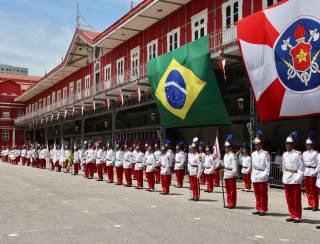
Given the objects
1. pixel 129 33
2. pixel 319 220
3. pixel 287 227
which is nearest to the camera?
pixel 287 227

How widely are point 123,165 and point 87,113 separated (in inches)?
739

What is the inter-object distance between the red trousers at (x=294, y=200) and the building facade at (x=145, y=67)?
7.53 meters

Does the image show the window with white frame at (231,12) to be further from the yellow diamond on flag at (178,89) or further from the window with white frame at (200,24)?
the yellow diamond on flag at (178,89)

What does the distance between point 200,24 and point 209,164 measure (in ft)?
31.3

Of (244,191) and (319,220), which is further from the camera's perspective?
(244,191)

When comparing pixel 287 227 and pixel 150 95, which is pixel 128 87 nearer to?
pixel 150 95

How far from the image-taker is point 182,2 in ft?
77.4

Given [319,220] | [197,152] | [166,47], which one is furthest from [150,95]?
[319,220]

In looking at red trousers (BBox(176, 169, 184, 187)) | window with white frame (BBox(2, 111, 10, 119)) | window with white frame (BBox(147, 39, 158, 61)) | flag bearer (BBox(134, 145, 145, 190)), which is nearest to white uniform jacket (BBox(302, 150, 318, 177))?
red trousers (BBox(176, 169, 184, 187))

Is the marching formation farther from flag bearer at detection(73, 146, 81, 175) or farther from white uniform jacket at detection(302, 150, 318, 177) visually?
flag bearer at detection(73, 146, 81, 175)

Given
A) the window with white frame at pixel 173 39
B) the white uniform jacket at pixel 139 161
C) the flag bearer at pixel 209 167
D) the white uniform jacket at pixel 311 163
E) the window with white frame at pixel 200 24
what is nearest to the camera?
the white uniform jacket at pixel 311 163

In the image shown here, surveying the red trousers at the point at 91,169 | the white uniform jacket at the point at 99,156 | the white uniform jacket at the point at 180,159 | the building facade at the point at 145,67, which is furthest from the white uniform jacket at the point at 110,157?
the building facade at the point at 145,67

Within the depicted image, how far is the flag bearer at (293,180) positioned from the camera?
8906 mm

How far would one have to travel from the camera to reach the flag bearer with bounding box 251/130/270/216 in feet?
31.8
